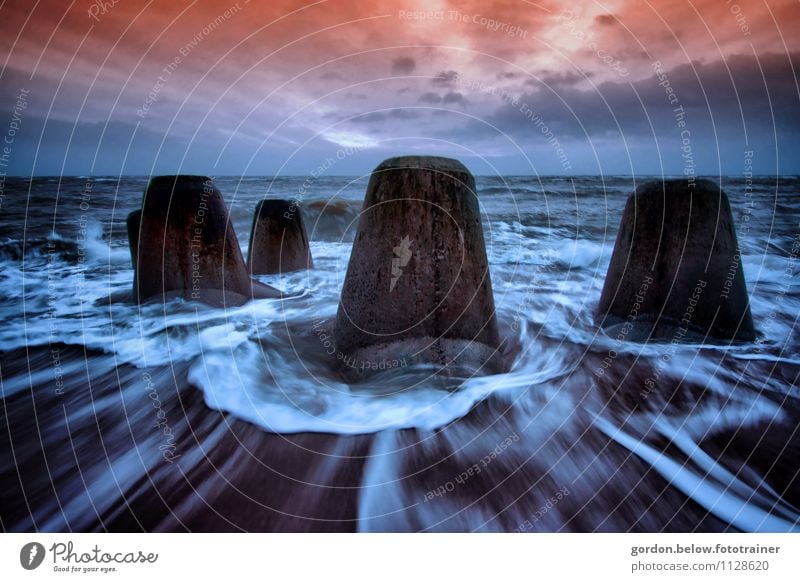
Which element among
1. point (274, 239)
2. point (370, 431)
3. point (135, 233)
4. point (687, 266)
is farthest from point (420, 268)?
point (274, 239)

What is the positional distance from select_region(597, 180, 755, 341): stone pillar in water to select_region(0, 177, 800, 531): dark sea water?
17cm

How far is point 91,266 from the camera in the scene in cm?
558

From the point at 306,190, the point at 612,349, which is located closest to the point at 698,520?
the point at 612,349

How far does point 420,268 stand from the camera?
86.4 inches

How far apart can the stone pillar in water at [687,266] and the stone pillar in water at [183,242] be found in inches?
118

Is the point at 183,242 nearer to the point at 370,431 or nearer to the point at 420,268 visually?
the point at 420,268

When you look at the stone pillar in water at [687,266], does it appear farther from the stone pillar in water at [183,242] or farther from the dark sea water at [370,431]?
the stone pillar in water at [183,242]

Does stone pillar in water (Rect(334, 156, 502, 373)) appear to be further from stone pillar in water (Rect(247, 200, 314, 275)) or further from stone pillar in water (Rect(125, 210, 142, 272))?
stone pillar in water (Rect(247, 200, 314, 275))

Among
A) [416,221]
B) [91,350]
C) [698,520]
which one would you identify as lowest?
[698,520]

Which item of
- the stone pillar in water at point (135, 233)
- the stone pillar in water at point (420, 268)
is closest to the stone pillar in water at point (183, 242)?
the stone pillar in water at point (135, 233)

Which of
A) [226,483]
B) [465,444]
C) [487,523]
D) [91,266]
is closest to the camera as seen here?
[487,523]

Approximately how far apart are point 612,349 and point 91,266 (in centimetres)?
601

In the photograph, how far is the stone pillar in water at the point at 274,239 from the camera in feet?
15.9

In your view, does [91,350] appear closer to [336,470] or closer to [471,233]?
[336,470]
